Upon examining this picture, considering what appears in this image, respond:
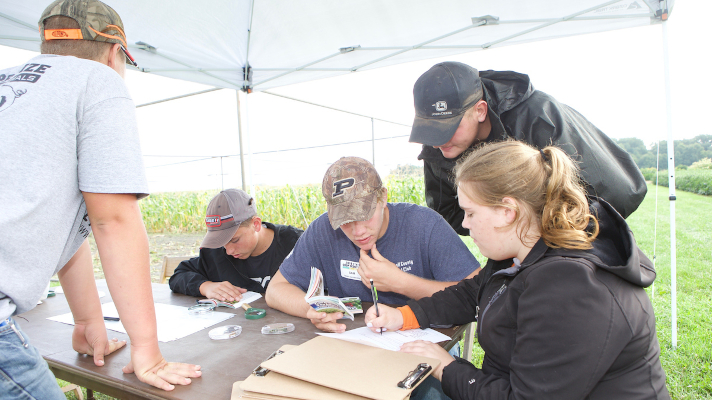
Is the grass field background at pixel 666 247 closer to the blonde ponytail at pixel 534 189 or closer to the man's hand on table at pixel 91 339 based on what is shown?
the man's hand on table at pixel 91 339

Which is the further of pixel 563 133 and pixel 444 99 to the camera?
pixel 444 99

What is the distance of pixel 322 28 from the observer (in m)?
3.67

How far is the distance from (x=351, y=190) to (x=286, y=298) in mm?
643

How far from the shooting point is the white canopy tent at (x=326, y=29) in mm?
3115

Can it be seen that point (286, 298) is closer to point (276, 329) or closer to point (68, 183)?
point (276, 329)

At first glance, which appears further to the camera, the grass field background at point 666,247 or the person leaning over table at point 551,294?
the grass field background at point 666,247

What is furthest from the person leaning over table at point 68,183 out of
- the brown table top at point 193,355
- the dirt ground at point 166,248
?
the dirt ground at point 166,248

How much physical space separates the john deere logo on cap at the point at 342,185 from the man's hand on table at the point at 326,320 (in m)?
0.59

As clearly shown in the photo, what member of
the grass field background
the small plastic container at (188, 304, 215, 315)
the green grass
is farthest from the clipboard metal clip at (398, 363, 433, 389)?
the green grass

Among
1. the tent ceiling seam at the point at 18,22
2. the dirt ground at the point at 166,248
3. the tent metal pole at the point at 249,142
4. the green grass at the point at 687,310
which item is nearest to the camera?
the green grass at the point at 687,310

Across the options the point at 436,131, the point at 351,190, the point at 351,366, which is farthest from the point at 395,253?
the point at 351,366

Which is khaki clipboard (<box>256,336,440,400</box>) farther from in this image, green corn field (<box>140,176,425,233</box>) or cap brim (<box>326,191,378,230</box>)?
green corn field (<box>140,176,425,233</box>)

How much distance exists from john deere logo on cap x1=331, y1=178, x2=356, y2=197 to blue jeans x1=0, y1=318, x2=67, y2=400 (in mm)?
1300

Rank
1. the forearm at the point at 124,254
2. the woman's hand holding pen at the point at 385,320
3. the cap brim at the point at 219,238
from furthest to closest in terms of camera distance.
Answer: the cap brim at the point at 219,238 < the woman's hand holding pen at the point at 385,320 < the forearm at the point at 124,254
